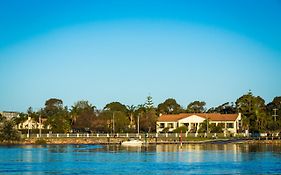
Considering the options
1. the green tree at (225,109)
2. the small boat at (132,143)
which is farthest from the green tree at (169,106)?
the small boat at (132,143)

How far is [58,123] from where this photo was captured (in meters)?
130

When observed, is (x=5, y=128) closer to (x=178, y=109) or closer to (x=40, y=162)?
(x=40, y=162)

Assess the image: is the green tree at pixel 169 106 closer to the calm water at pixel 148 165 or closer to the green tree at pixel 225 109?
the green tree at pixel 225 109

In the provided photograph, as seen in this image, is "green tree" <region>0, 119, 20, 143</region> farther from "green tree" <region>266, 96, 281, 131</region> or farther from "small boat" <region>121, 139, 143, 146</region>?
"green tree" <region>266, 96, 281, 131</region>

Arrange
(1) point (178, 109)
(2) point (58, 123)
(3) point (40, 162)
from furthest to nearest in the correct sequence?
1. (1) point (178, 109)
2. (2) point (58, 123)
3. (3) point (40, 162)

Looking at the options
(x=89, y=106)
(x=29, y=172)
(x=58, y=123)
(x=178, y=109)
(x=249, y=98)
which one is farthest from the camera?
(x=178, y=109)

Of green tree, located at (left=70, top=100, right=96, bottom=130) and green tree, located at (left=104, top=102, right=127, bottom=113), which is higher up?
green tree, located at (left=104, top=102, right=127, bottom=113)

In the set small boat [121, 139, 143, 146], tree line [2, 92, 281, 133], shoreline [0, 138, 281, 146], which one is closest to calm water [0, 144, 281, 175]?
small boat [121, 139, 143, 146]

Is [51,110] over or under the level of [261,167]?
over

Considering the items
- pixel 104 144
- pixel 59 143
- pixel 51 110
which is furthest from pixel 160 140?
pixel 51 110

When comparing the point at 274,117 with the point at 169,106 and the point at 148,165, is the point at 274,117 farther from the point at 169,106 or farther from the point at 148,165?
the point at 148,165

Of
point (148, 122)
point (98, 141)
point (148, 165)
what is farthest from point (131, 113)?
point (148, 165)

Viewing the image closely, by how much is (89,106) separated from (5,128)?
48472mm

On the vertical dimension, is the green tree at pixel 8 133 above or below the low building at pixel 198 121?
below
